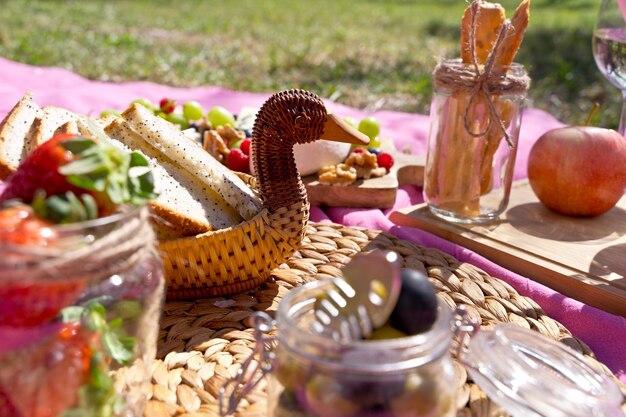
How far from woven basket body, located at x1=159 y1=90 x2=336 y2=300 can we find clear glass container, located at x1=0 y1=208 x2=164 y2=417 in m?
0.33

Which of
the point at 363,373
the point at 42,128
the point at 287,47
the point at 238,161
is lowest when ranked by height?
the point at 287,47

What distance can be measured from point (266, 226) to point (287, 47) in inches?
145

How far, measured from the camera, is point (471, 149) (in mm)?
1422

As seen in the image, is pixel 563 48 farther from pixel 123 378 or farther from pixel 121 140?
pixel 123 378

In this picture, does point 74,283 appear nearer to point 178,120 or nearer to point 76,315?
point 76,315

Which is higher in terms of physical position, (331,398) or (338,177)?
(331,398)

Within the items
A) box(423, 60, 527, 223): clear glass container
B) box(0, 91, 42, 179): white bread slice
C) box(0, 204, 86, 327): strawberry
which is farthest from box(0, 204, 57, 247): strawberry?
box(423, 60, 527, 223): clear glass container

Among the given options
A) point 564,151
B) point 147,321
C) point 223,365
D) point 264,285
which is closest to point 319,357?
point 147,321

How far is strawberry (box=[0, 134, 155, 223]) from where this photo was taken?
621mm

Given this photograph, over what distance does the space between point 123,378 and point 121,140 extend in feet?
1.77

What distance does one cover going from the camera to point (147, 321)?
0.70 metres

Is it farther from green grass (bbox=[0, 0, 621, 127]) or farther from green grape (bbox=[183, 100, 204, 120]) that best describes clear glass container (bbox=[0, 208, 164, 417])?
green grass (bbox=[0, 0, 621, 127])

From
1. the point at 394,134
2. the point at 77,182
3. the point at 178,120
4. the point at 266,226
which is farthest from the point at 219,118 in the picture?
the point at 77,182

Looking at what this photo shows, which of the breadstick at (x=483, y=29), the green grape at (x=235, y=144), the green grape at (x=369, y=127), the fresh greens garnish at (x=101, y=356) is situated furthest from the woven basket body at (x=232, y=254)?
the green grape at (x=369, y=127)
